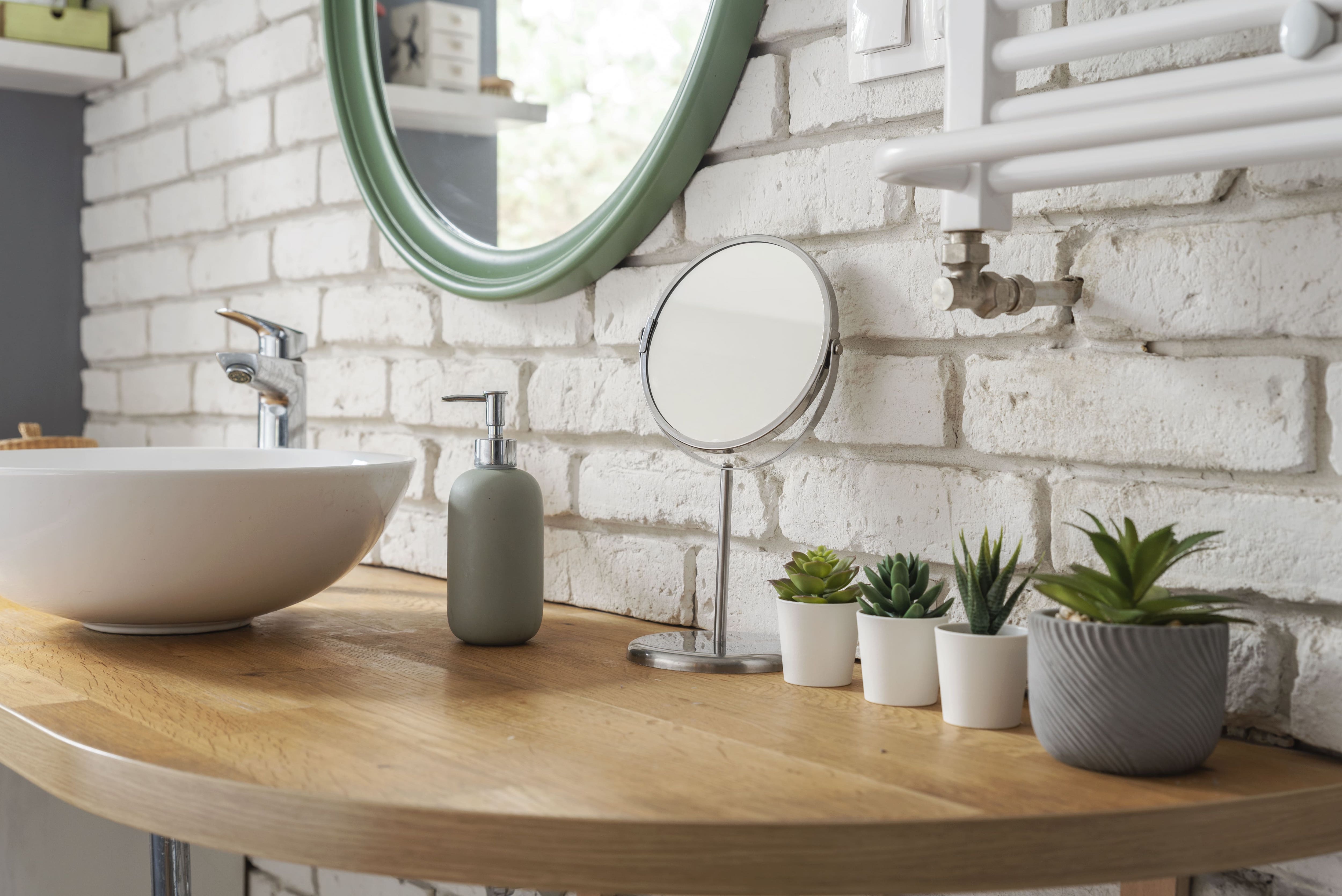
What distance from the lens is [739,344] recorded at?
0.96 metres

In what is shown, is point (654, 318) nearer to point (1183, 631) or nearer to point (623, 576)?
point (623, 576)

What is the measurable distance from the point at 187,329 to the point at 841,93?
4.10 ft

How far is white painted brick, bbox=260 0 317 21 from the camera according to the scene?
157 cm

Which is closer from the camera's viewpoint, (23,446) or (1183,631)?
(1183,631)

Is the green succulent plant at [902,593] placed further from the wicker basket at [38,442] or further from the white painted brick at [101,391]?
the white painted brick at [101,391]

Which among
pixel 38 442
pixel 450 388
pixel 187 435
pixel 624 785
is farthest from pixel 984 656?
pixel 187 435

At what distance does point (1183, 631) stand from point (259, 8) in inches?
59.5

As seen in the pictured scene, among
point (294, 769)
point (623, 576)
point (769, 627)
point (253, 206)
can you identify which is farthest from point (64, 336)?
point (294, 769)

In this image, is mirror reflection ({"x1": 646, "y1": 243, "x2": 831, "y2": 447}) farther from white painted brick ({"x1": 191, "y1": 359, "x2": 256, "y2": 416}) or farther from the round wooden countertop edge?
white painted brick ({"x1": 191, "y1": 359, "x2": 256, "y2": 416})

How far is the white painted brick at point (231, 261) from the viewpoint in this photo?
5.48 ft

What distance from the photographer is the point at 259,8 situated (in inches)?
65.6

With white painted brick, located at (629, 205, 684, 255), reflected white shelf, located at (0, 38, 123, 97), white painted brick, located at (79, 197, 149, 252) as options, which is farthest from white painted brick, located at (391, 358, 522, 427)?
reflected white shelf, located at (0, 38, 123, 97)

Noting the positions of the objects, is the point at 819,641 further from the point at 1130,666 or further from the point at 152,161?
the point at 152,161

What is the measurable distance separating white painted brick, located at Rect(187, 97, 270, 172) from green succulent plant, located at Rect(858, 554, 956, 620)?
3.95 feet
